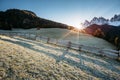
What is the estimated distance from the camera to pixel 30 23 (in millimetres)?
88125

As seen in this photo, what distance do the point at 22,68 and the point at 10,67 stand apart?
2.43 ft

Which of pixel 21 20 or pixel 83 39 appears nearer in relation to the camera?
pixel 83 39

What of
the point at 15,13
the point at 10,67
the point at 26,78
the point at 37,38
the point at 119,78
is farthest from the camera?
the point at 15,13

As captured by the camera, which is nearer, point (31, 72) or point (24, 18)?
point (31, 72)

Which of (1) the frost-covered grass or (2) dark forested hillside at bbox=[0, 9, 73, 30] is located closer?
(1) the frost-covered grass

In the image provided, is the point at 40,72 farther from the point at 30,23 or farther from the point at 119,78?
the point at 30,23

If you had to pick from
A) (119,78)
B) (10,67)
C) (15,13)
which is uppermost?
(15,13)

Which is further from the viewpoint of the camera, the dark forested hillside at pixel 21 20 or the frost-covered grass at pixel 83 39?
the dark forested hillside at pixel 21 20

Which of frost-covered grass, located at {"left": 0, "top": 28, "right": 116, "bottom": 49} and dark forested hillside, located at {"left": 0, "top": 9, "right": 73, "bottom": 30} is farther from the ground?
dark forested hillside, located at {"left": 0, "top": 9, "right": 73, "bottom": 30}

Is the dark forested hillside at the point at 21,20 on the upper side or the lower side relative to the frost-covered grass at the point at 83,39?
upper

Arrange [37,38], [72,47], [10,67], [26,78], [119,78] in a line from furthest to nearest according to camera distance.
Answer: [37,38] < [72,47] < [119,78] < [10,67] < [26,78]

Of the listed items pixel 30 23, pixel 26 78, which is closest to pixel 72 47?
pixel 26 78

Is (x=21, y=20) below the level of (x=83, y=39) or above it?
above

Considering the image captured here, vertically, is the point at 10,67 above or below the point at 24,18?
below
